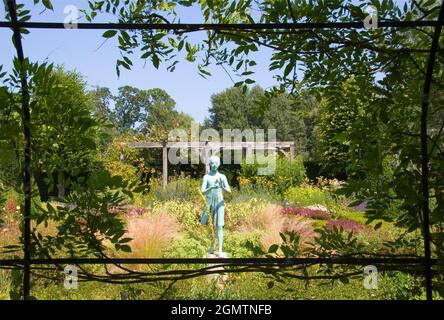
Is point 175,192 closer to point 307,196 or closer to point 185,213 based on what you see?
point 185,213

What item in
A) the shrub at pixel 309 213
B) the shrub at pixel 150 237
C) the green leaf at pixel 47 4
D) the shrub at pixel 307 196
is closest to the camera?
the green leaf at pixel 47 4

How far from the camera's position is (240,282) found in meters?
3.69

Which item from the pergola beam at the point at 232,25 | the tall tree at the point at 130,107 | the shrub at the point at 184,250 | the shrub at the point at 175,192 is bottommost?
the shrub at the point at 184,250

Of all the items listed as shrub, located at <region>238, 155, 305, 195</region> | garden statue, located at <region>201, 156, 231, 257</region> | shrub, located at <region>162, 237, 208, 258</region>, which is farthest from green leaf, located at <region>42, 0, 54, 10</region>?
shrub, located at <region>238, 155, 305, 195</region>

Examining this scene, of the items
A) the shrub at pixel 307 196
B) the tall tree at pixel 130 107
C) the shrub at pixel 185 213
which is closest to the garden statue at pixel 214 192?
the shrub at pixel 185 213

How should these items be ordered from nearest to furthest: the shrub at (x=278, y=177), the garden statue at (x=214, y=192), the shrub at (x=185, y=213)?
the garden statue at (x=214, y=192) → the shrub at (x=185, y=213) → the shrub at (x=278, y=177)

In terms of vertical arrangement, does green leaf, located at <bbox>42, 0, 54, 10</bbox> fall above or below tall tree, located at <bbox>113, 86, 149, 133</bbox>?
below

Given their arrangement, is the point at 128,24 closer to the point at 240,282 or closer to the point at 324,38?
the point at 324,38

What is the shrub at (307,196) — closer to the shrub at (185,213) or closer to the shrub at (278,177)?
the shrub at (278,177)

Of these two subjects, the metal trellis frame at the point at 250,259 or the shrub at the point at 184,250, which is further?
the shrub at the point at 184,250

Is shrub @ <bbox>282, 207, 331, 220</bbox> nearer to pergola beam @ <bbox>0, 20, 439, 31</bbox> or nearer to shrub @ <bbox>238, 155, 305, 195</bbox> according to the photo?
shrub @ <bbox>238, 155, 305, 195</bbox>

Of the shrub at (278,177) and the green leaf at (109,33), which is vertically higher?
the green leaf at (109,33)
